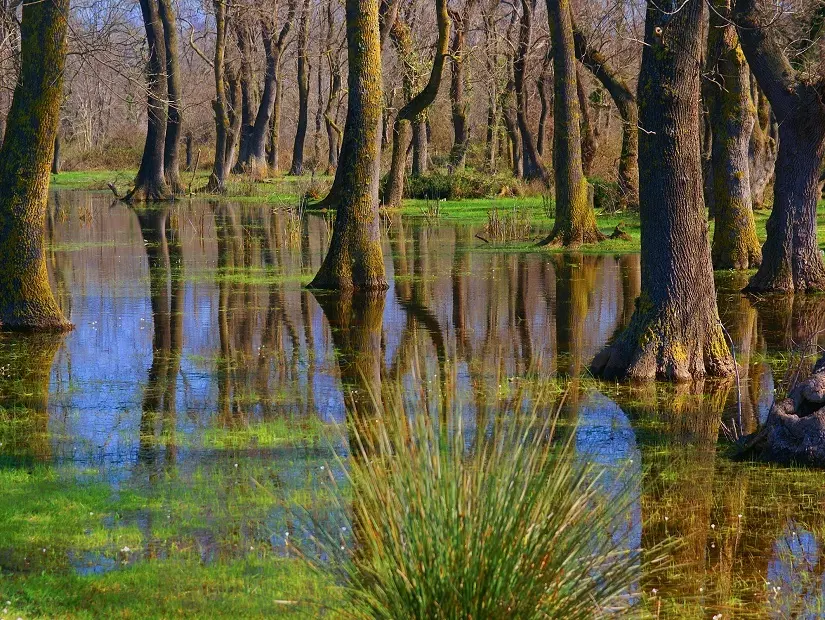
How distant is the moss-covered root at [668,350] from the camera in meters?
11.2

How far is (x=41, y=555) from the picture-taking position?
21.1 feet

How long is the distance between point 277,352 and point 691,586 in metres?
7.69

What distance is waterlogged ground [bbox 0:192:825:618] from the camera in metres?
6.02

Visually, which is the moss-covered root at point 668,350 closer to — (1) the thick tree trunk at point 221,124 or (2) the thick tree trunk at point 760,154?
(2) the thick tree trunk at point 760,154

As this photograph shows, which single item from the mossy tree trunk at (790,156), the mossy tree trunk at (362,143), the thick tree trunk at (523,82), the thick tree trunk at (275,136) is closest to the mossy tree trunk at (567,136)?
the mossy tree trunk at (790,156)

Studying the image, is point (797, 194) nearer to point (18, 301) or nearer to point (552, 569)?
point (18, 301)

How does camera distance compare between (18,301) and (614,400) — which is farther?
(18,301)

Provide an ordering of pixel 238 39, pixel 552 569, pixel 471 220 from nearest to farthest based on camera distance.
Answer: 1. pixel 552 569
2. pixel 471 220
3. pixel 238 39

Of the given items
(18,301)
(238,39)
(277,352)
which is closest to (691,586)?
(277,352)

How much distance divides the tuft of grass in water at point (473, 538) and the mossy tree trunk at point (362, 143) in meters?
13.1

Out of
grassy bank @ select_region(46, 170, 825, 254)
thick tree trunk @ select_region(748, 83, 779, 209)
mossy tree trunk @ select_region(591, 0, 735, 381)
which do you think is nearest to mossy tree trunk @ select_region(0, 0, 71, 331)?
mossy tree trunk @ select_region(591, 0, 735, 381)

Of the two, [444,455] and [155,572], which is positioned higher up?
[444,455]

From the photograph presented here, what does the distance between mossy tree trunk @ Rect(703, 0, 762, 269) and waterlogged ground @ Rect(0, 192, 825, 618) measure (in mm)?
2237

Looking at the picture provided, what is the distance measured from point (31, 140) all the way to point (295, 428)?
5929 mm
